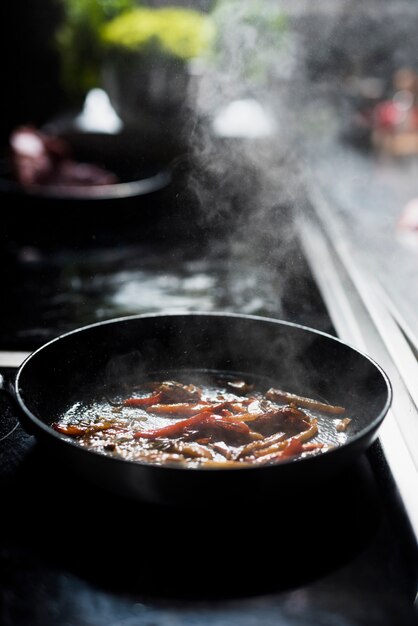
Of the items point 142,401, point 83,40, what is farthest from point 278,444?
point 83,40

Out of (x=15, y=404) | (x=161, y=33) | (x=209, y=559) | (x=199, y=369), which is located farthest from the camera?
(x=161, y=33)

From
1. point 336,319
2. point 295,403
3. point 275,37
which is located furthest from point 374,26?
point 295,403

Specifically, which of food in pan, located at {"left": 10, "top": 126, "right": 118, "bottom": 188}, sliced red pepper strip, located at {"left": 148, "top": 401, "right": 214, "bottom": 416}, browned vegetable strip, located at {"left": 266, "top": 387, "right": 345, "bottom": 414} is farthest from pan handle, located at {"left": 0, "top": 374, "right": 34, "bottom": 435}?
food in pan, located at {"left": 10, "top": 126, "right": 118, "bottom": 188}

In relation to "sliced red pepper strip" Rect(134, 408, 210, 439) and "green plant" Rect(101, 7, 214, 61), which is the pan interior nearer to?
"sliced red pepper strip" Rect(134, 408, 210, 439)

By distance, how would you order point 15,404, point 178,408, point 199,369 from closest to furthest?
point 15,404
point 178,408
point 199,369

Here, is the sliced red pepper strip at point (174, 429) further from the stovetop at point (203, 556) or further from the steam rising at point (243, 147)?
the steam rising at point (243, 147)

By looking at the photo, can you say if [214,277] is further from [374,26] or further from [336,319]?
[374,26]

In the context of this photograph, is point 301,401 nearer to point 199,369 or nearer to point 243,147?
point 199,369
